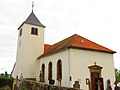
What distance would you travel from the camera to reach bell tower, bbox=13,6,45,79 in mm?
26281

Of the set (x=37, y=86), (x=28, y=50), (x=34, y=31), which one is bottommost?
(x=37, y=86)

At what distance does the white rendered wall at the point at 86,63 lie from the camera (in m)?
19.0

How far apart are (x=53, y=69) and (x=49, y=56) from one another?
208 cm

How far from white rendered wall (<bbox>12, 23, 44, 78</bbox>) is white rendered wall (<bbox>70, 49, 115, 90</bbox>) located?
30.4 ft

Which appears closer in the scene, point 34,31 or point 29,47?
point 29,47

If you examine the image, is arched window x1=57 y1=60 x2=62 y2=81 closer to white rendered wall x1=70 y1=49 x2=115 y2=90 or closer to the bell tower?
white rendered wall x1=70 y1=49 x2=115 y2=90

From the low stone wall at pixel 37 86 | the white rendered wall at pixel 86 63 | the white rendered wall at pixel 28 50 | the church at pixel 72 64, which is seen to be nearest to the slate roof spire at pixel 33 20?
the white rendered wall at pixel 28 50

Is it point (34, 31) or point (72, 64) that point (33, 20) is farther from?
point (72, 64)

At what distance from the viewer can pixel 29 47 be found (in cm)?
2711

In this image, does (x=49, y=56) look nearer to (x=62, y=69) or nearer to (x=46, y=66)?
(x=46, y=66)

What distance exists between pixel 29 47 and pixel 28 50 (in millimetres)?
490

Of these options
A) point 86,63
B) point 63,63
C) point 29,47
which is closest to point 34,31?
point 29,47

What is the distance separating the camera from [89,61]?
20.0 m

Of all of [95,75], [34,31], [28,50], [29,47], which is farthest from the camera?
[34,31]
